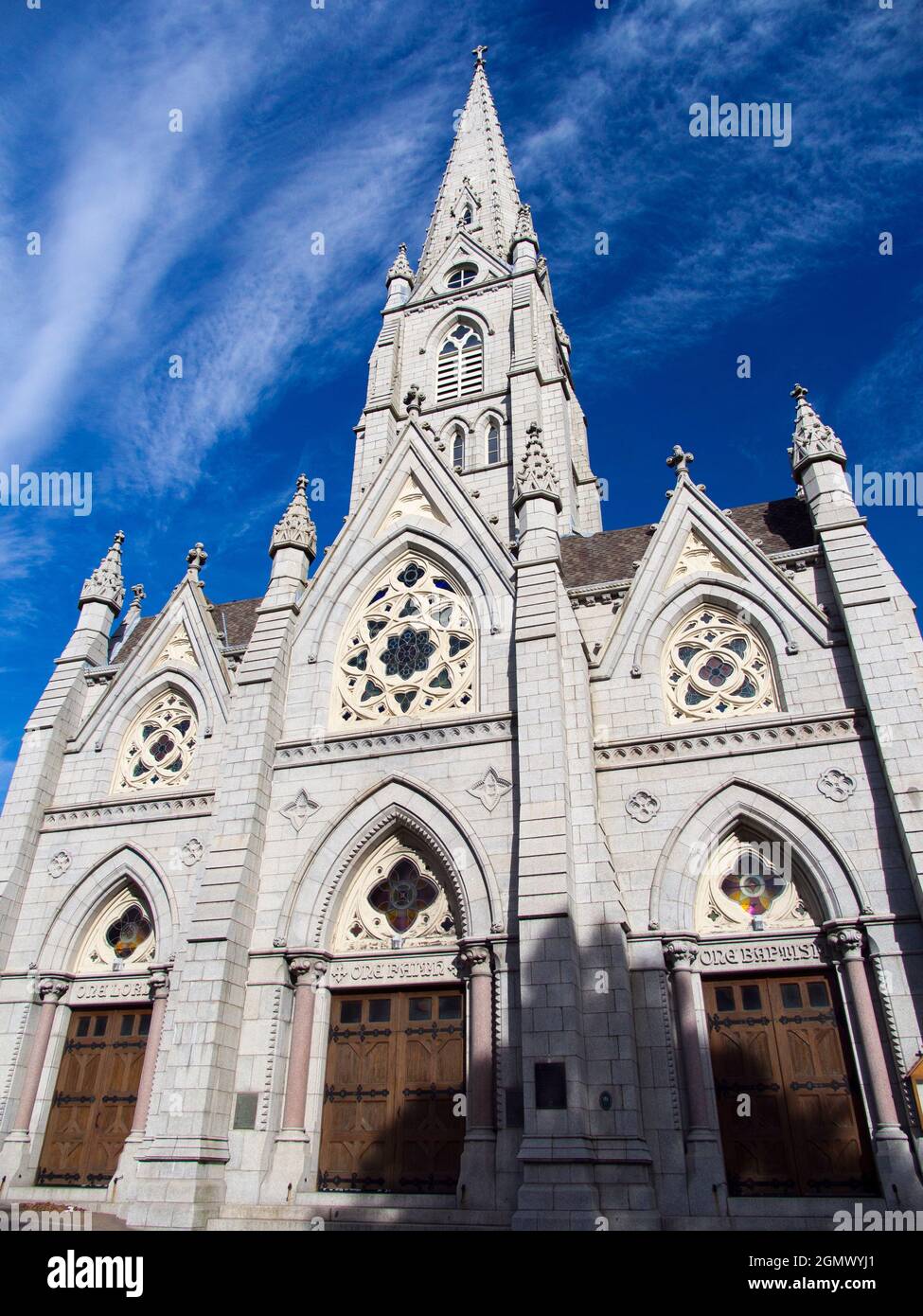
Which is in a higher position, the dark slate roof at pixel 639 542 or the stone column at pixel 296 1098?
the dark slate roof at pixel 639 542

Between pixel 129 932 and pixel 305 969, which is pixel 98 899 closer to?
pixel 129 932

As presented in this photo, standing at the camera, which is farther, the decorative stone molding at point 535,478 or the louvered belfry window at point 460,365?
the louvered belfry window at point 460,365

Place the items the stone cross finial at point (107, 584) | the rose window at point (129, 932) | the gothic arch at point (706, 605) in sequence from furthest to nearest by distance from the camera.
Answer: the stone cross finial at point (107, 584) → the rose window at point (129, 932) → the gothic arch at point (706, 605)

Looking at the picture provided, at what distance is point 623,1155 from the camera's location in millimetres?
11570

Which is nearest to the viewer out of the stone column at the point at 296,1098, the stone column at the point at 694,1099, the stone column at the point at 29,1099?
the stone column at the point at 694,1099

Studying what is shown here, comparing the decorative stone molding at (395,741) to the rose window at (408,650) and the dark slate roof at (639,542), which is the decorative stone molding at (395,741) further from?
the dark slate roof at (639,542)

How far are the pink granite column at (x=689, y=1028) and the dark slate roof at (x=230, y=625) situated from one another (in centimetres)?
1146

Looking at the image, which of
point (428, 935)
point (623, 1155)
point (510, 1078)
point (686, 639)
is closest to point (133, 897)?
point (428, 935)

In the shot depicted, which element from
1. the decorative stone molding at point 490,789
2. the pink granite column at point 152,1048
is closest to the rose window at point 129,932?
the pink granite column at point 152,1048

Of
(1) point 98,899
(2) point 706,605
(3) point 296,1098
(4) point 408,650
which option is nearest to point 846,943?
(2) point 706,605

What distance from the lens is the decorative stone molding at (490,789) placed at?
14.7 m

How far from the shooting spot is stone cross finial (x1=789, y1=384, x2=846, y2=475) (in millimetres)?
17297

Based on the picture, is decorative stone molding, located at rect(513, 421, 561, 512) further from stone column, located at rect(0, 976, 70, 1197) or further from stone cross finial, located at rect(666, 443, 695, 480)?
stone column, located at rect(0, 976, 70, 1197)

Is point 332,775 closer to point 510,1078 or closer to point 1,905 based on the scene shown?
point 510,1078
